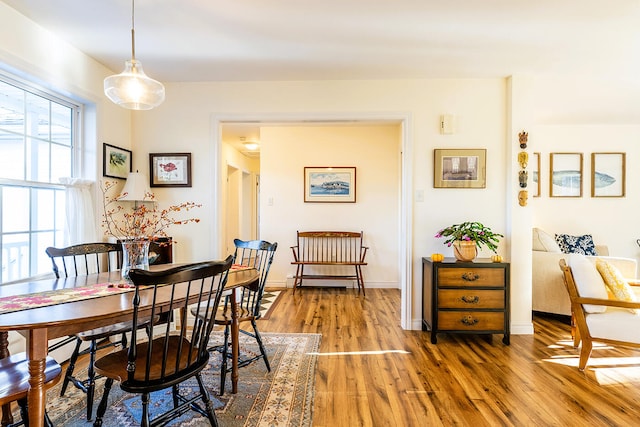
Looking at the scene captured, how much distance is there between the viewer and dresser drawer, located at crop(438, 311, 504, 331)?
282cm

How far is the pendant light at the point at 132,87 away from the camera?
1.81 m

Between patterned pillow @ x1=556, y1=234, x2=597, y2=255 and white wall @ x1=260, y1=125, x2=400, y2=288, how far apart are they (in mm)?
2253

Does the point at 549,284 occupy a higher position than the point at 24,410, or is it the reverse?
the point at 549,284

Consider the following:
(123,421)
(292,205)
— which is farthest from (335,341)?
(292,205)

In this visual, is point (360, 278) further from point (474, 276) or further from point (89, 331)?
point (89, 331)

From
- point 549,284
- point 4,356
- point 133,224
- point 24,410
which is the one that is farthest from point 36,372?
point 549,284

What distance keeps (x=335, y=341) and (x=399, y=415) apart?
109cm

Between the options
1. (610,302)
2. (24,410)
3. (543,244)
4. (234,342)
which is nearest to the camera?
(24,410)

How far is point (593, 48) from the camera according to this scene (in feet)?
8.62

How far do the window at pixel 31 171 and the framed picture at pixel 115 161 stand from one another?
0.24 m

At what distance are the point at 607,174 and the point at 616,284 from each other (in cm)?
352

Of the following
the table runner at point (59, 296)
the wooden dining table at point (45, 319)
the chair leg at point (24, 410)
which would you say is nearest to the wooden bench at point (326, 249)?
the table runner at point (59, 296)

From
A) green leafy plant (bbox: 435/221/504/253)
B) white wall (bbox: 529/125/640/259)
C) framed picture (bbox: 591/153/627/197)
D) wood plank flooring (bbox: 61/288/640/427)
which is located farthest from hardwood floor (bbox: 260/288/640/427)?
framed picture (bbox: 591/153/627/197)

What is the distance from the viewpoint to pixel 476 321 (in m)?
2.83
